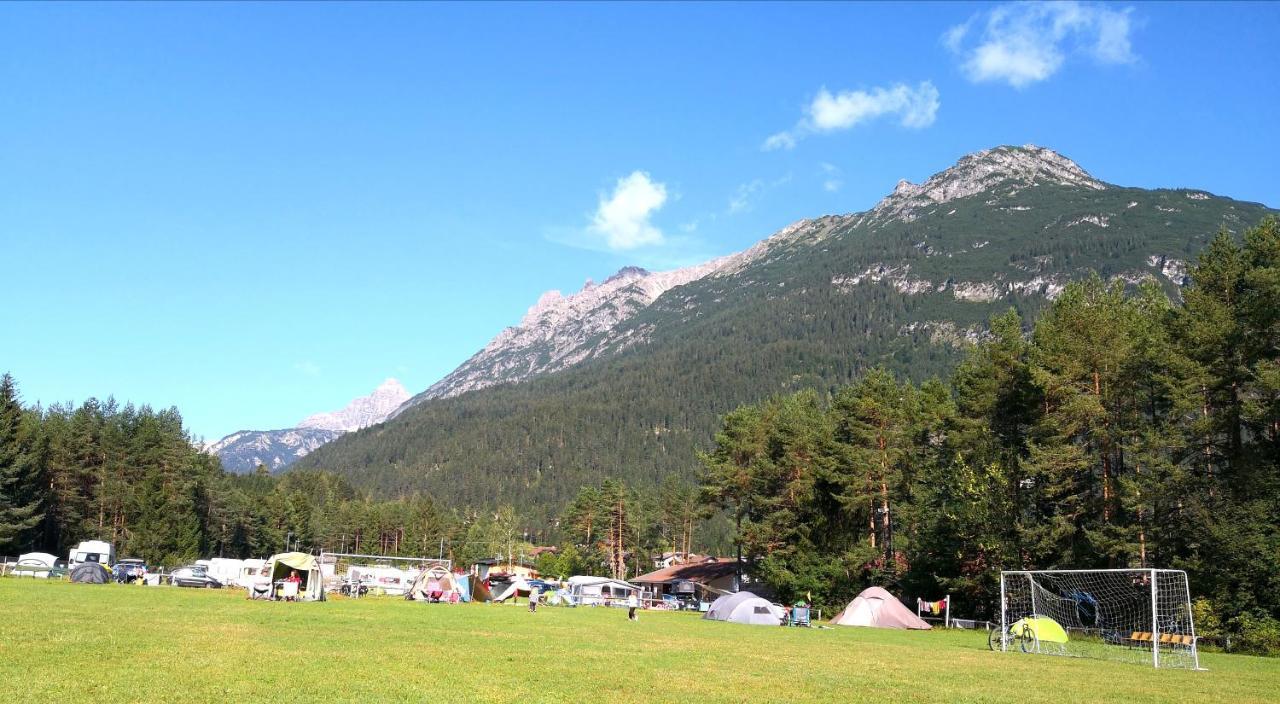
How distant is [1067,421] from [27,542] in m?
81.9

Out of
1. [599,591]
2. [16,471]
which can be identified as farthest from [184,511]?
[599,591]

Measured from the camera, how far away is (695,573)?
8606 centimetres

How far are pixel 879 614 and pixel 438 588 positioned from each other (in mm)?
28429

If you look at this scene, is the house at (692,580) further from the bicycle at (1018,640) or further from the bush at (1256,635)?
the bush at (1256,635)

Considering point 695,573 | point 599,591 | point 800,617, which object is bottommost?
point 599,591

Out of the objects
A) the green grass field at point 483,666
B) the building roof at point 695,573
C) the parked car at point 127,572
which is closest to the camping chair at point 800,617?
the green grass field at point 483,666

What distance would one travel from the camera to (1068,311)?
44938 mm

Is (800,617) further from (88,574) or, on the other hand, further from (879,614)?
(88,574)

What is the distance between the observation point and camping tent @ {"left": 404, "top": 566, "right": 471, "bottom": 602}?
56444mm

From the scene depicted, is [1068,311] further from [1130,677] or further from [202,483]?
[202,483]

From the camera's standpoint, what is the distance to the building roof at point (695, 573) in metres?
84.6

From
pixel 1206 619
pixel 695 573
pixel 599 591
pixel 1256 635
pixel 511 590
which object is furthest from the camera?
pixel 695 573

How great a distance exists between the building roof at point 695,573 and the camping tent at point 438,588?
97.1 ft

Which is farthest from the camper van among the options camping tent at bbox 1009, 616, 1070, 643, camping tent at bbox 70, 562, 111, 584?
camping tent at bbox 1009, 616, 1070, 643
